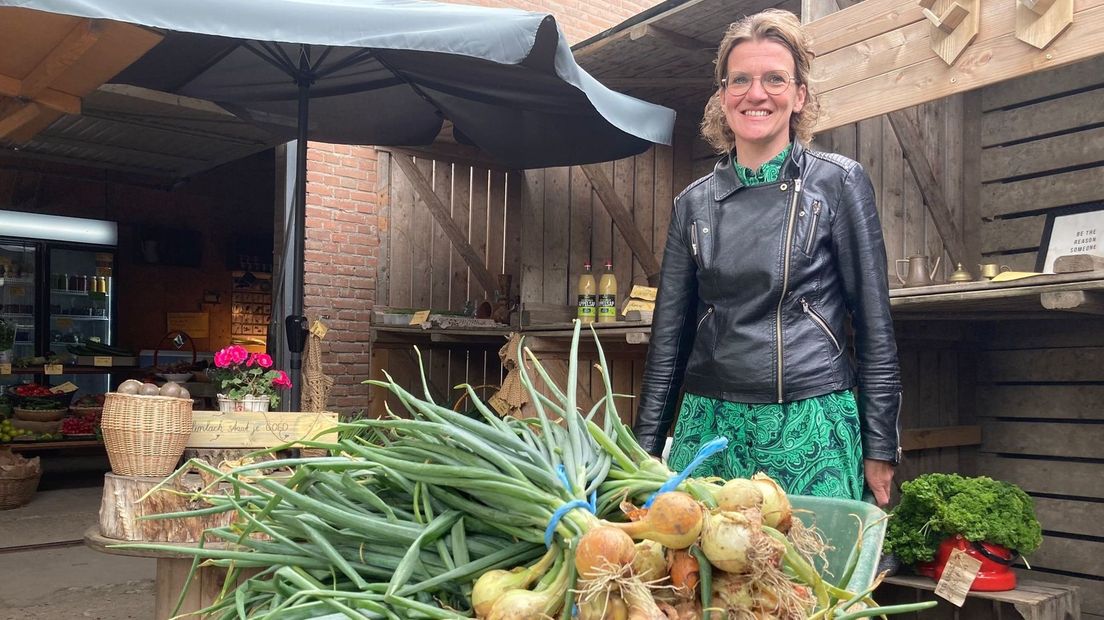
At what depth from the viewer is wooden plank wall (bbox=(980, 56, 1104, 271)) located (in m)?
3.87

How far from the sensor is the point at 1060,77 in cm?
398

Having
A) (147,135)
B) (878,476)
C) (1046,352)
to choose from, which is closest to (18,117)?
(147,135)

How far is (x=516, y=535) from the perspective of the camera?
40.3 inches

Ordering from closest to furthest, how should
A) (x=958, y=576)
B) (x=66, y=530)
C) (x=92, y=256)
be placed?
(x=958, y=576)
(x=66, y=530)
(x=92, y=256)

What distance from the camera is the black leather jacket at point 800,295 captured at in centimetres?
200

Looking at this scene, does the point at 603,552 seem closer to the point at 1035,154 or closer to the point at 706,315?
the point at 706,315

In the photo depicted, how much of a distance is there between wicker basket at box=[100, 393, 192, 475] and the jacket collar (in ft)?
6.97

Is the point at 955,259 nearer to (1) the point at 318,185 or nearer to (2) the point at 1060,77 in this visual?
(2) the point at 1060,77

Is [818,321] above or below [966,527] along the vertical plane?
above

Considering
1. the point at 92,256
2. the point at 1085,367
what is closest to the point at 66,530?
the point at 92,256

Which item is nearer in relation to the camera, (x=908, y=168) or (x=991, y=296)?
(x=991, y=296)

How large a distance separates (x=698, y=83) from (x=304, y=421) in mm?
3144

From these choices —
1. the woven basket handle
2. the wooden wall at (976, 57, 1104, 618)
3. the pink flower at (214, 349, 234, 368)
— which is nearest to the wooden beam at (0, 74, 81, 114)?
the pink flower at (214, 349, 234, 368)

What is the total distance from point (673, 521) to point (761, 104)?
4.60 ft
